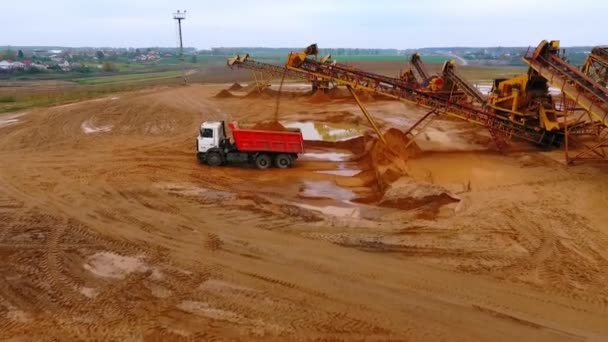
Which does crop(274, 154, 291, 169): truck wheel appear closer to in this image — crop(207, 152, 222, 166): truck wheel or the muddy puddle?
crop(207, 152, 222, 166): truck wheel

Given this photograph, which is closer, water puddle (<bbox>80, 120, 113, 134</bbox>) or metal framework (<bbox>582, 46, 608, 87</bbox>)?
metal framework (<bbox>582, 46, 608, 87</bbox>)

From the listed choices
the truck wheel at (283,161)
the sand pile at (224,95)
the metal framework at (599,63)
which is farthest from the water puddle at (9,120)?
the metal framework at (599,63)

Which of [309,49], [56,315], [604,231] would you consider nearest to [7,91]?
[309,49]

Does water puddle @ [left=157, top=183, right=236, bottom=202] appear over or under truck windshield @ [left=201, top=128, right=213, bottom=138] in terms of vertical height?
under

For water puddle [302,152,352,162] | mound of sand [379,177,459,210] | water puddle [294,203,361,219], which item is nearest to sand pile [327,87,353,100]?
water puddle [302,152,352,162]

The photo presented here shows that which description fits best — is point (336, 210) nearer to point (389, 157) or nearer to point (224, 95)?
point (389, 157)

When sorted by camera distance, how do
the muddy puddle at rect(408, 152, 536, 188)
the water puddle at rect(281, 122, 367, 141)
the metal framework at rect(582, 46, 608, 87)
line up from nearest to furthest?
1. the muddy puddle at rect(408, 152, 536, 188)
2. the metal framework at rect(582, 46, 608, 87)
3. the water puddle at rect(281, 122, 367, 141)

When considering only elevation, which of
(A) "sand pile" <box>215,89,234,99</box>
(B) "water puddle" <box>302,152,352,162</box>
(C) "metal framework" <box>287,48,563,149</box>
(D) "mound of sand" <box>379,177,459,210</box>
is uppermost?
(C) "metal framework" <box>287,48,563,149</box>
